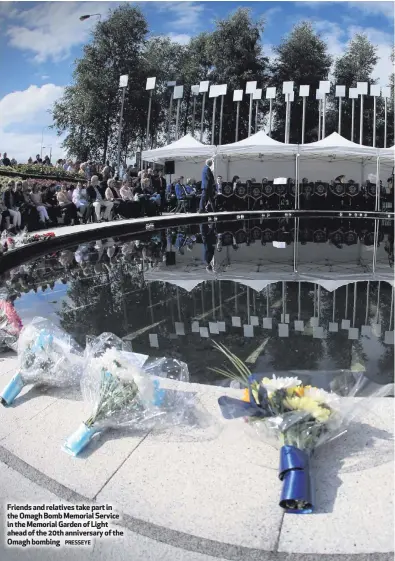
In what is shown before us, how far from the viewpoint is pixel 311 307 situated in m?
6.71

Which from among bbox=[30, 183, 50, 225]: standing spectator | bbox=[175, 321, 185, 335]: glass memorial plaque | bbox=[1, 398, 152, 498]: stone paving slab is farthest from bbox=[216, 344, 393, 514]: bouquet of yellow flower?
bbox=[30, 183, 50, 225]: standing spectator

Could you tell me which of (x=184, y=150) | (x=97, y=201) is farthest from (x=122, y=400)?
(x=184, y=150)

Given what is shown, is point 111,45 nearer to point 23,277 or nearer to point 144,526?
point 23,277

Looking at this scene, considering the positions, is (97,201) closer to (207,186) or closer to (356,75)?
(207,186)

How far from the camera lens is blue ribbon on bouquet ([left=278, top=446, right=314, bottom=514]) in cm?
233

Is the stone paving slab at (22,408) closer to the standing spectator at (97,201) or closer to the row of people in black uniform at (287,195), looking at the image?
the standing spectator at (97,201)

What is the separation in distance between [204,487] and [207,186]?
2048cm

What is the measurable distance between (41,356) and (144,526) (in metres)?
1.66

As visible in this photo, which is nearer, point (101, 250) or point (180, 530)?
point (180, 530)

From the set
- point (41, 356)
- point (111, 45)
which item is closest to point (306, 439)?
point (41, 356)

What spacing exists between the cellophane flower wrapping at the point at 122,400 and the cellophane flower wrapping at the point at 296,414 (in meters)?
0.42

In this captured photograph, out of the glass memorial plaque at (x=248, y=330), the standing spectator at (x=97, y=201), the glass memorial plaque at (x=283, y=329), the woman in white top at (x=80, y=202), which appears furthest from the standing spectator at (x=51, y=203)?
the glass memorial plaque at (x=283, y=329)

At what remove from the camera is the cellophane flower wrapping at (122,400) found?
117 inches

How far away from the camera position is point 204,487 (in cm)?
254
